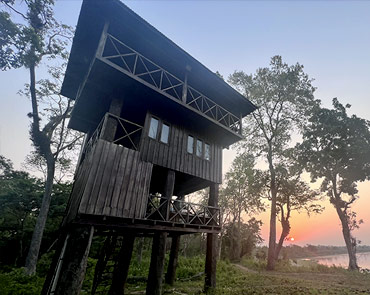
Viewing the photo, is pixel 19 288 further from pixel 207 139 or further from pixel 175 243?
pixel 207 139

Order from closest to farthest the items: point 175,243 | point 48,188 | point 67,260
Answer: point 67,260 → point 175,243 → point 48,188

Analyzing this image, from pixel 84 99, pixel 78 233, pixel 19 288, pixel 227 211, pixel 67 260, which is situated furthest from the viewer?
pixel 227 211

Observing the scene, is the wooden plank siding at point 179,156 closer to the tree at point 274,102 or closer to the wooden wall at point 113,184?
the wooden wall at point 113,184

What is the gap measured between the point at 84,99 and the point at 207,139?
23.3 feet

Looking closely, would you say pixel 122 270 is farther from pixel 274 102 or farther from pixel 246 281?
pixel 274 102

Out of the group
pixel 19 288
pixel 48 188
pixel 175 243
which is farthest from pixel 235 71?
pixel 19 288

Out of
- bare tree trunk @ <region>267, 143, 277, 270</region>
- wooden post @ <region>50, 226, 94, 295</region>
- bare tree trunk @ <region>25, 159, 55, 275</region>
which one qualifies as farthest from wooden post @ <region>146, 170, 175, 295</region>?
bare tree trunk @ <region>267, 143, 277, 270</region>

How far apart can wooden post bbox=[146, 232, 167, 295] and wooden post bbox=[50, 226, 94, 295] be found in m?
2.75

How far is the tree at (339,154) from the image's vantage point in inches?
804

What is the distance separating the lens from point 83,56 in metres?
9.58

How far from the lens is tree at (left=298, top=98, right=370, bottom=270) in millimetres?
20422

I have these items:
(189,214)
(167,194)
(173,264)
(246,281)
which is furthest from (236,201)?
(167,194)

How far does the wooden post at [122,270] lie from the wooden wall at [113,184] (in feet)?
7.48

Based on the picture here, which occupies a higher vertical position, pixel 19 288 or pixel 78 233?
pixel 78 233
